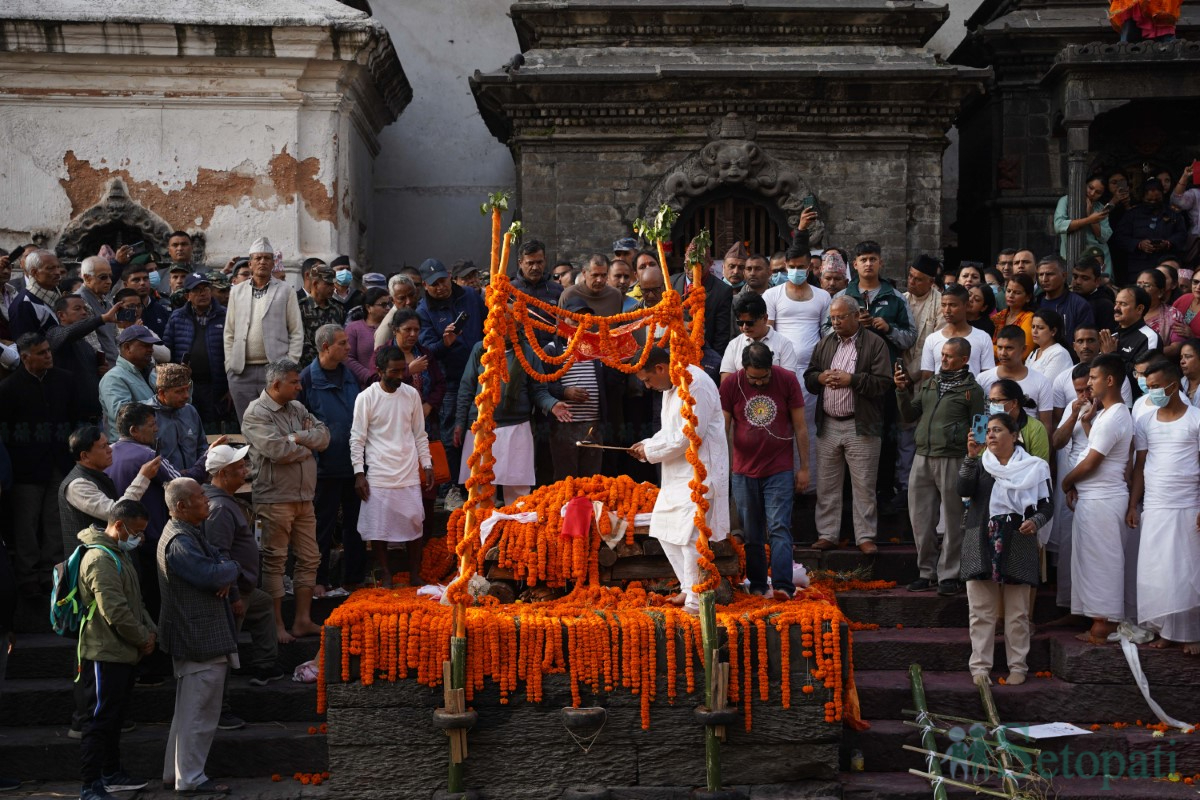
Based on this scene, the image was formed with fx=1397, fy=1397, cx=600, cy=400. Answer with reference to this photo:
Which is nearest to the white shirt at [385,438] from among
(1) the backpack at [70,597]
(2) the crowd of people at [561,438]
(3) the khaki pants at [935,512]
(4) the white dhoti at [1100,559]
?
(2) the crowd of people at [561,438]

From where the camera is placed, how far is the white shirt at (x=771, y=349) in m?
9.64

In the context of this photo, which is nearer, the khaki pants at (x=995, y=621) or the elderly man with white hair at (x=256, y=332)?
the khaki pants at (x=995, y=621)

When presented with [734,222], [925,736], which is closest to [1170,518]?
[925,736]

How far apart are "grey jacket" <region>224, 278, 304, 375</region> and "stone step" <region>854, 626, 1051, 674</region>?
4.70 m

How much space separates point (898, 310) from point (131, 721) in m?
5.91

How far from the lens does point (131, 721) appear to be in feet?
27.0

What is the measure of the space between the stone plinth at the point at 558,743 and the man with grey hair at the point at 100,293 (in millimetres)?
3656

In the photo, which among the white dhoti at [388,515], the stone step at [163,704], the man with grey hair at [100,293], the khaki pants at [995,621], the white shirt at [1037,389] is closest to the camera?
the stone step at [163,704]

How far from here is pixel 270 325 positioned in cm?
1038

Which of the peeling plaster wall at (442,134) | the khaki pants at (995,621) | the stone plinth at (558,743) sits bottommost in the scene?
the stone plinth at (558,743)

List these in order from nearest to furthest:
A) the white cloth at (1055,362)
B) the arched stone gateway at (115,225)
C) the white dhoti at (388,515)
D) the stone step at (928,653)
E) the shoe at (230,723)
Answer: the shoe at (230,723) < the stone step at (928,653) < the white dhoti at (388,515) < the white cloth at (1055,362) < the arched stone gateway at (115,225)

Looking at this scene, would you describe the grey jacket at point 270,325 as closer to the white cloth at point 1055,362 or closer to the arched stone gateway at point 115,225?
the arched stone gateway at point 115,225

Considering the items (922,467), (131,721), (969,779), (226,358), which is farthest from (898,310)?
(131,721)

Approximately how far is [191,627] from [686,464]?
9.48ft
